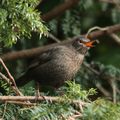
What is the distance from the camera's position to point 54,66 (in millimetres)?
5441

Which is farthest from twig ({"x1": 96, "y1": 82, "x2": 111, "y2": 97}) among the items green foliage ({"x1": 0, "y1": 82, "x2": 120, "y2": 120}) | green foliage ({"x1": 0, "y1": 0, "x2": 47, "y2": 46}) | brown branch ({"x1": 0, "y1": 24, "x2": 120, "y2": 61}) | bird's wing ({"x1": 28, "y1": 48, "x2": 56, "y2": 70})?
green foliage ({"x1": 0, "y1": 0, "x2": 47, "y2": 46})

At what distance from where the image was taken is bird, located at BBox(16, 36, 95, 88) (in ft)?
17.7

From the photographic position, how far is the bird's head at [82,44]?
5.82m

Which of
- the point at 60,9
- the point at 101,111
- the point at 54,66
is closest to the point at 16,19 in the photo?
the point at 101,111

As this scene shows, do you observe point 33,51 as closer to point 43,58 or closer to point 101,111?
point 43,58

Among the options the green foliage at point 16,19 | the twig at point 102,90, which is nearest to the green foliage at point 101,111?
the green foliage at point 16,19

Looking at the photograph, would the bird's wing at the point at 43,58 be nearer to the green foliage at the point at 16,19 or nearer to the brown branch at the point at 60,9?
the brown branch at the point at 60,9

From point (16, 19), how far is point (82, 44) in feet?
8.19

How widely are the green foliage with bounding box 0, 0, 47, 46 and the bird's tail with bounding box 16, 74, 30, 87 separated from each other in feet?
5.98

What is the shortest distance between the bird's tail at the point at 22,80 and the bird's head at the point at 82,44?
733mm

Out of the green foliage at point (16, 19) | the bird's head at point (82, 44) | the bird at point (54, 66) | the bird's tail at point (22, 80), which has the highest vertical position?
the green foliage at point (16, 19)

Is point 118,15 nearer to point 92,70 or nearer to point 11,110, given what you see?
point 92,70

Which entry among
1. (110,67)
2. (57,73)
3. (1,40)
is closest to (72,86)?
(1,40)

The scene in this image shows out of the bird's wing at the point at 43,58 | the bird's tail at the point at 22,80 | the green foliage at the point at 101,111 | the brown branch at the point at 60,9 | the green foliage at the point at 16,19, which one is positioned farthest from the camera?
the brown branch at the point at 60,9
